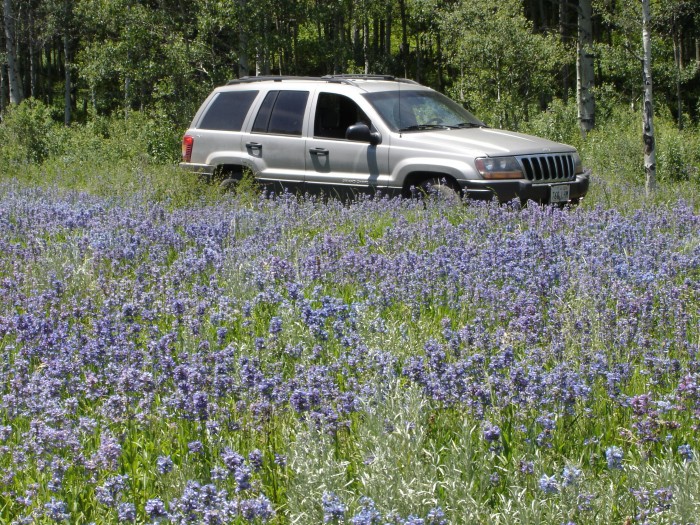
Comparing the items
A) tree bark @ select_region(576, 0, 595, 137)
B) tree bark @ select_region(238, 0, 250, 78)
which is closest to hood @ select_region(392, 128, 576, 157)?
tree bark @ select_region(576, 0, 595, 137)

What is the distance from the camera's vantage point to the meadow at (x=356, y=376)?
2.94m

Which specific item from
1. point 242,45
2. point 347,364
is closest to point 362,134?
point 347,364

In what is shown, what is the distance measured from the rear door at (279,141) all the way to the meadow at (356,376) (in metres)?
3.73

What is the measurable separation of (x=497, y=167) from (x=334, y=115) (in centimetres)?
246

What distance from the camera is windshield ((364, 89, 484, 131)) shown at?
11242 mm

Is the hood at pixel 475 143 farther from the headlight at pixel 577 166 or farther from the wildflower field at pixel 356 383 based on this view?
the wildflower field at pixel 356 383

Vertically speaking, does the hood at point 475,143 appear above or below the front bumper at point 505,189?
above

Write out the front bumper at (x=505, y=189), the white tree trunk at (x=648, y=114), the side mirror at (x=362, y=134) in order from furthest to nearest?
the white tree trunk at (x=648, y=114), the side mirror at (x=362, y=134), the front bumper at (x=505, y=189)

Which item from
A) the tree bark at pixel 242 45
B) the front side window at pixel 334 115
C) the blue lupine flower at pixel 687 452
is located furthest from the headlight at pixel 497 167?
the tree bark at pixel 242 45

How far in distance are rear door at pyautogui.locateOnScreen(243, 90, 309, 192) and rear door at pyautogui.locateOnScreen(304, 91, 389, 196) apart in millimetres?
187

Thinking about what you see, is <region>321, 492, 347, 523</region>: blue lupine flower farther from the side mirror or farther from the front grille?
the side mirror

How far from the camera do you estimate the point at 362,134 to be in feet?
36.0

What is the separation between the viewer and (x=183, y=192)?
449 inches

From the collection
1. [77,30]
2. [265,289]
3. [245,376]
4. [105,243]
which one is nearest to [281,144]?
[105,243]
